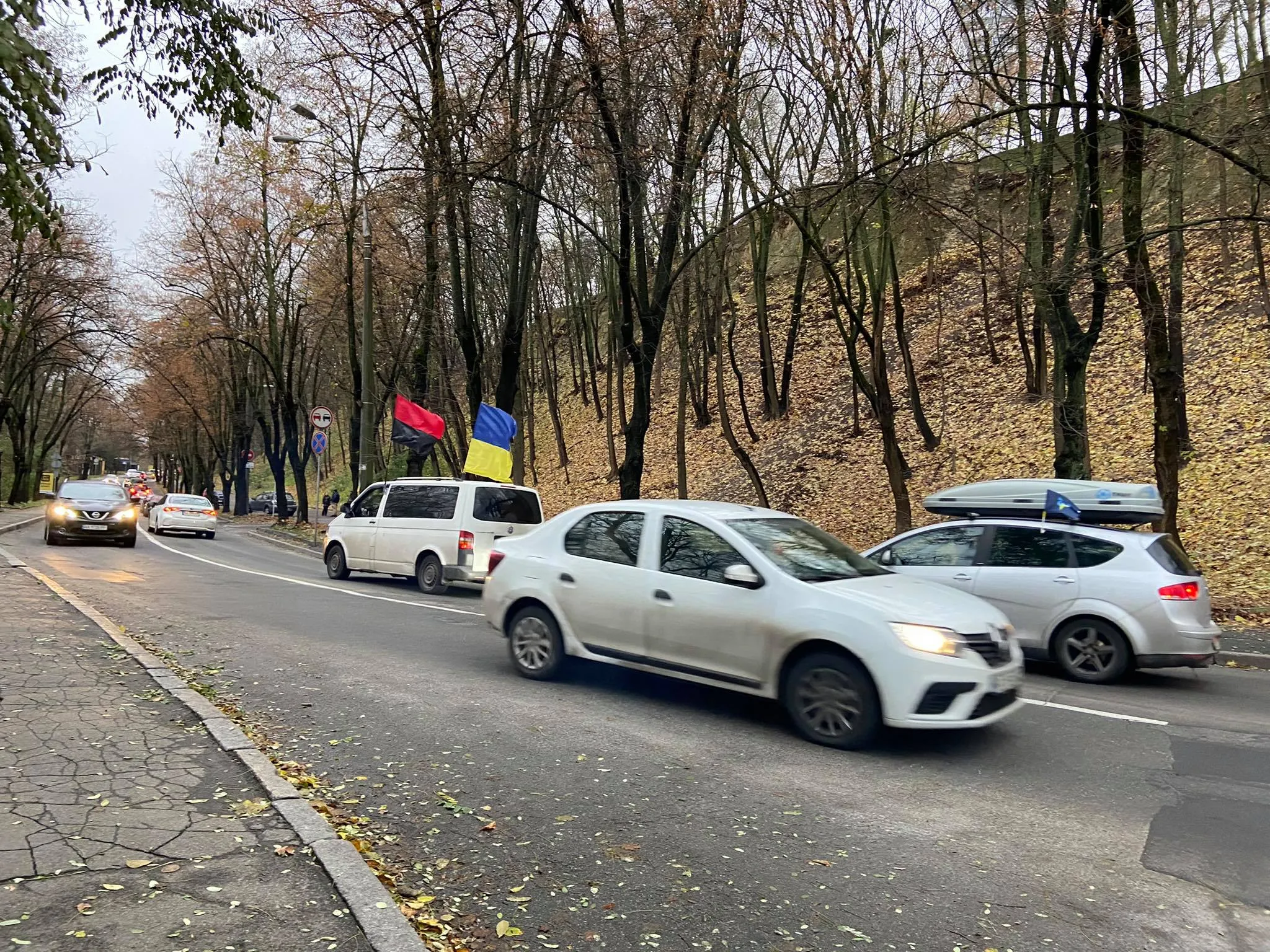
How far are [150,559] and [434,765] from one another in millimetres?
15761

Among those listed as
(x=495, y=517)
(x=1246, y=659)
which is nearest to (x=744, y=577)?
(x=1246, y=659)

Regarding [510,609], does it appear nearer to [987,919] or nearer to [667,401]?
[987,919]

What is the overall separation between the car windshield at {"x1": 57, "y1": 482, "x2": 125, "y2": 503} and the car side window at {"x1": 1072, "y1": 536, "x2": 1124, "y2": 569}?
20673 mm

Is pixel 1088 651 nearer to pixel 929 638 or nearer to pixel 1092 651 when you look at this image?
pixel 1092 651

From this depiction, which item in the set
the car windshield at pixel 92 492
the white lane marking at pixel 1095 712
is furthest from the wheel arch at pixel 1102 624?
the car windshield at pixel 92 492

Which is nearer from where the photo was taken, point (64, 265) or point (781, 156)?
point (781, 156)

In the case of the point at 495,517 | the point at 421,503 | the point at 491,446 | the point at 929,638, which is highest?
the point at 491,446

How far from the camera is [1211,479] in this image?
1620 cm

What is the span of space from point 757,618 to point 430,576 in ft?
31.5

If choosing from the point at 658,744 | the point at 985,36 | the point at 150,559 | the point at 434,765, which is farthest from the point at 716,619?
the point at 150,559

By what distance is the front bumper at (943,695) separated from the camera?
546 cm

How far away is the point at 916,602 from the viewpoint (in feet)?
19.2

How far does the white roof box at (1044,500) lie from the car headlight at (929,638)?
4.43 meters

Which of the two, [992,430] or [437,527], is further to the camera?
[992,430]
